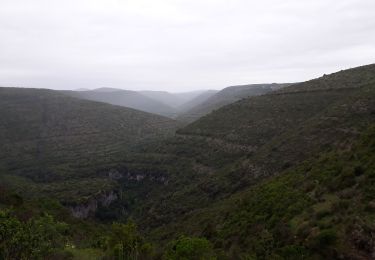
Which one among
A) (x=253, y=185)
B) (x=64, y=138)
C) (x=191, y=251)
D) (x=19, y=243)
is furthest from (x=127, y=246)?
(x=64, y=138)

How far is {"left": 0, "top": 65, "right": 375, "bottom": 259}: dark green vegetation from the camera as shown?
68.3 feet

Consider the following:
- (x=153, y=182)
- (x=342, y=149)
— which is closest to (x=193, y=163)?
(x=153, y=182)

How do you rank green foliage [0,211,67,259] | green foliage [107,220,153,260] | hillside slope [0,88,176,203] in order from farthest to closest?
hillside slope [0,88,176,203] → green foliage [107,220,153,260] → green foliage [0,211,67,259]

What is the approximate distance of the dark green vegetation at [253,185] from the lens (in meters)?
20.8

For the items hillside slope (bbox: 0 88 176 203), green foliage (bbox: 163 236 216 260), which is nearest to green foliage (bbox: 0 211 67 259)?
green foliage (bbox: 163 236 216 260)

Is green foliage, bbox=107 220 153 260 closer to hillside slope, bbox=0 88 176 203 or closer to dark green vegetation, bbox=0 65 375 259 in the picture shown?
dark green vegetation, bbox=0 65 375 259

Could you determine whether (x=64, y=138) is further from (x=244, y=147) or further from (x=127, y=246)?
(x=127, y=246)

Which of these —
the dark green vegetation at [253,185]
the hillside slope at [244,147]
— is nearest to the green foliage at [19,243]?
the dark green vegetation at [253,185]

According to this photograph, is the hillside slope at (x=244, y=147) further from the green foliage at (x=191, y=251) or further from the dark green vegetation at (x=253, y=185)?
the green foliage at (x=191, y=251)

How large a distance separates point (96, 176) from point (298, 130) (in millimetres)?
37948

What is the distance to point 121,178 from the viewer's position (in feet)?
235

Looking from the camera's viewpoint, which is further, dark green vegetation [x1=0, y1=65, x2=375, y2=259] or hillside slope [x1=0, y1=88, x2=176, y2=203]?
hillside slope [x1=0, y1=88, x2=176, y2=203]

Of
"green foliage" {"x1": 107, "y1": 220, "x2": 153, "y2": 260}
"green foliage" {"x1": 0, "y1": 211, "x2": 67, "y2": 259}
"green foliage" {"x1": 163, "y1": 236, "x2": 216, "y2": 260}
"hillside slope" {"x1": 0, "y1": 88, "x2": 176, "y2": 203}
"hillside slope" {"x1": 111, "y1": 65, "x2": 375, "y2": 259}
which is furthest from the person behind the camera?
"hillside slope" {"x1": 0, "y1": 88, "x2": 176, "y2": 203}

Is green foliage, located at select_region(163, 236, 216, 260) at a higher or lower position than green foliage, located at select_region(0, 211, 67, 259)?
lower
